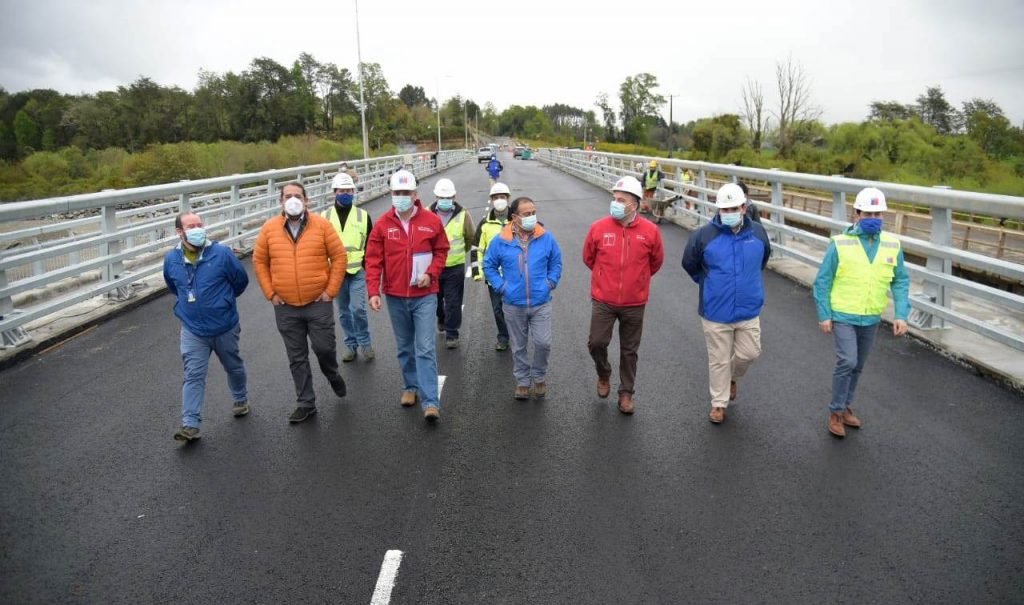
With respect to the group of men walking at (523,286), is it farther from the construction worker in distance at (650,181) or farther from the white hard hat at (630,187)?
the construction worker in distance at (650,181)

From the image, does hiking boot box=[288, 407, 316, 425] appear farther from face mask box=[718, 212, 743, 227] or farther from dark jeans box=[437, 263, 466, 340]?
face mask box=[718, 212, 743, 227]

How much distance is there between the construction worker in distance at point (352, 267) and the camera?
23.3 ft

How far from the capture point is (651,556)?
3.67 metres

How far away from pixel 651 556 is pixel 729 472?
1202 mm

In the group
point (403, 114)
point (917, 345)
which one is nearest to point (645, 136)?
point (403, 114)

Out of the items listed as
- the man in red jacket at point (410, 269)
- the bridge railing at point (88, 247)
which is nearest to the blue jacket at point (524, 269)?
the man in red jacket at point (410, 269)

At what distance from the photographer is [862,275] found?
509cm

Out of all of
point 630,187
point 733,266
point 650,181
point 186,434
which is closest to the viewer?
point 186,434

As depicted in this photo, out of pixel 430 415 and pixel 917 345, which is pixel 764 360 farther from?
pixel 430 415

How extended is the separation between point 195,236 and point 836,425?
523 cm

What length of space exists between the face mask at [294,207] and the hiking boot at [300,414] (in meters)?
1.63

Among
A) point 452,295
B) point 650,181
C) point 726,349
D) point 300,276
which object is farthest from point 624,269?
point 650,181

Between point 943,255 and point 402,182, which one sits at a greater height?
point 402,182

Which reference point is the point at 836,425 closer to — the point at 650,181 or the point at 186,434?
the point at 186,434
